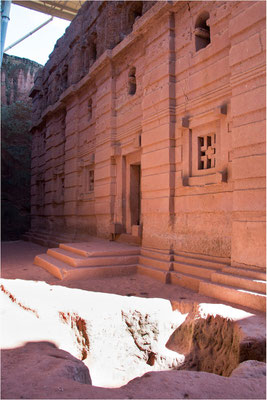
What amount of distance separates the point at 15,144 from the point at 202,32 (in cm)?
2089

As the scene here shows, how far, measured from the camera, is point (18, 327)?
13.1 ft

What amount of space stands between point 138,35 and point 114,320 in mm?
7350

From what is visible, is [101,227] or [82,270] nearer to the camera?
[82,270]

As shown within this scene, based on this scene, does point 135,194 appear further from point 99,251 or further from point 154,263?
point 154,263

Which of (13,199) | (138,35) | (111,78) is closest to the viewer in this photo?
(138,35)

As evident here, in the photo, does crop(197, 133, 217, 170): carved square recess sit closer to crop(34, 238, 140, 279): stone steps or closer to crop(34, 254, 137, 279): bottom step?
crop(34, 238, 140, 279): stone steps

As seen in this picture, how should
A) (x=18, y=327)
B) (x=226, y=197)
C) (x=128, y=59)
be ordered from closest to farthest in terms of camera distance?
(x=18, y=327) < (x=226, y=197) < (x=128, y=59)

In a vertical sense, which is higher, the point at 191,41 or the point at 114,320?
the point at 191,41

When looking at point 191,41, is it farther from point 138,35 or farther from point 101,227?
point 101,227

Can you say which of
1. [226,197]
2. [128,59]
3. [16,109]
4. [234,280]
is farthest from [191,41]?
[16,109]

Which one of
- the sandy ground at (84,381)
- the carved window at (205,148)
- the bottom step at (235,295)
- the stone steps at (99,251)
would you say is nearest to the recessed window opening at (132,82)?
the carved window at (205,148)

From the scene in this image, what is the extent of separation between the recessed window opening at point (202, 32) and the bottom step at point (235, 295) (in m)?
5.05

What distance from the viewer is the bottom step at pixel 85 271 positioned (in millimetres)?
7109

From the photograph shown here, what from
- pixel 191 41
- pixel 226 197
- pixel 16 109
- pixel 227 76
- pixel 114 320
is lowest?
pixel 114 320
